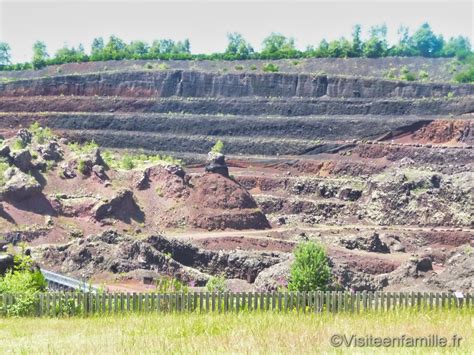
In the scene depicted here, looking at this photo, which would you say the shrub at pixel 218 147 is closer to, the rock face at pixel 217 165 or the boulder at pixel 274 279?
the rock face at pixel 217 165

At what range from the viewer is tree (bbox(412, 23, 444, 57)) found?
161750mm

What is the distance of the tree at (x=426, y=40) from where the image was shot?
161750 millimetres

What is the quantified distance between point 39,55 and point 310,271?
94.4 meters

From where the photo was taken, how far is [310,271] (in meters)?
37.8

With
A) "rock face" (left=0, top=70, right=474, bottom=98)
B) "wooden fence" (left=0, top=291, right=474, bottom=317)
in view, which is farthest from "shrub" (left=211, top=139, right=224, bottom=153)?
"wooden fence" (left=0, top=291, right=474, bottom=317)

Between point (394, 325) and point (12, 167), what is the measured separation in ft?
140

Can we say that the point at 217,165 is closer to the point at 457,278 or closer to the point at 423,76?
the point at 457,278

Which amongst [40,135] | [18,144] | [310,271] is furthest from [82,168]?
[310,271]

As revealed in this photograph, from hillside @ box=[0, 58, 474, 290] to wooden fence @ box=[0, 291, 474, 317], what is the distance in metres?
13.8

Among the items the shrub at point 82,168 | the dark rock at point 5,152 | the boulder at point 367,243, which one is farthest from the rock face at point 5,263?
the shrub at point 82,168

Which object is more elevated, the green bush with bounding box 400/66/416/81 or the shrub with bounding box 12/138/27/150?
the green bush with bounding box 400/66/416/81

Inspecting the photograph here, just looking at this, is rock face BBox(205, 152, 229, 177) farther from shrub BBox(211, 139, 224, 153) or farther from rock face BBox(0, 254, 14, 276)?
rock face BBox(0, 254, 14, 276)

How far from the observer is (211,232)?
62.6 meters

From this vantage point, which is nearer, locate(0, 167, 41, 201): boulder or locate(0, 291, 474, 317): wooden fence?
locate(0, 291, 474, 317): wooden fence
